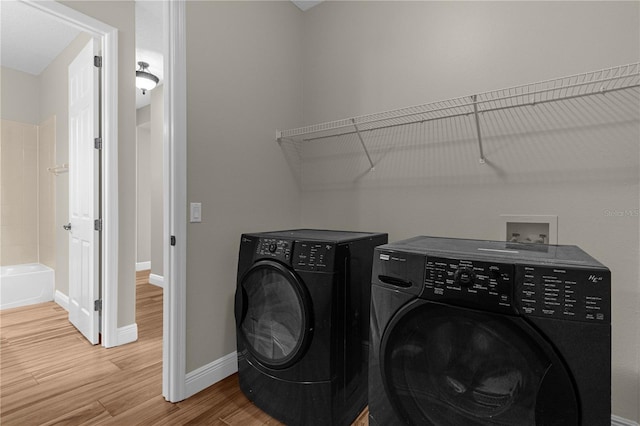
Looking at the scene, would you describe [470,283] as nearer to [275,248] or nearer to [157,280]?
[275,248]

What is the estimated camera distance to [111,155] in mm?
2289

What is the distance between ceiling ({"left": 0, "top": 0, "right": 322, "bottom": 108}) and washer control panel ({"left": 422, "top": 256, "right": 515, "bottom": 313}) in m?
2.33

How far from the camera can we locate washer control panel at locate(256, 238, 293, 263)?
150 cm

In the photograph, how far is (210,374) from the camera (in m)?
1.79

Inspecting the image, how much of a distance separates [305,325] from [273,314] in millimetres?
236

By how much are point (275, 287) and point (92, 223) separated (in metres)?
1.75

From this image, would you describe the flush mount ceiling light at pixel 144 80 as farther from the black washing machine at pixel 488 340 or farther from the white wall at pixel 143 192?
the black washing machine at pixel 488 340

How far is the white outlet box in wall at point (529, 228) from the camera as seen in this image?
1503mm

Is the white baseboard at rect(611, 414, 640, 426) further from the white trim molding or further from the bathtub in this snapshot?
the bathtub

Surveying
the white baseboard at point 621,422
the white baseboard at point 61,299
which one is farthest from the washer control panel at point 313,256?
the white baseboard at point 61,299

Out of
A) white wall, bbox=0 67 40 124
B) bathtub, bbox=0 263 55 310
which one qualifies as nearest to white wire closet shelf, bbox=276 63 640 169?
bathtub, bbox=0 263 55 310

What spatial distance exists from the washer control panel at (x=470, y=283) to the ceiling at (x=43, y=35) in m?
2.33

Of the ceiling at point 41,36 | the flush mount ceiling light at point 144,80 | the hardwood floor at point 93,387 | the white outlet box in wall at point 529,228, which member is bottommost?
the hardwood floor at point 93,387

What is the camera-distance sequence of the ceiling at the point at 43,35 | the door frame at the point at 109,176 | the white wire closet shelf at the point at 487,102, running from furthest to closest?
the ceiling at the point at 43,35
the door frame at the point at 109,176
the white wire closet shelf at the point at 487,102
